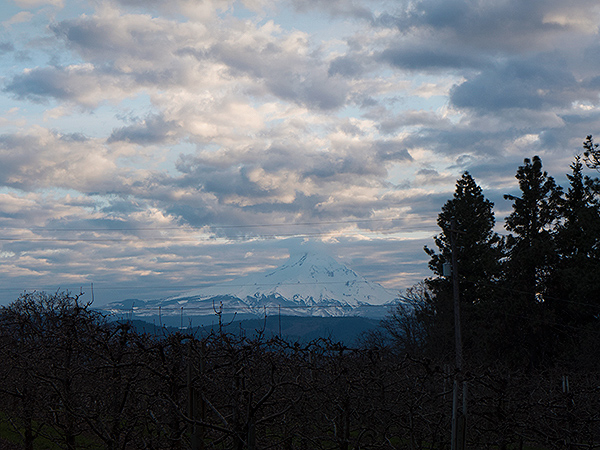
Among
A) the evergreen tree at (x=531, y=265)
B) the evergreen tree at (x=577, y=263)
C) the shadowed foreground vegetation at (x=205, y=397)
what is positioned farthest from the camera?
the evergreen tree at (x=531, y=265)

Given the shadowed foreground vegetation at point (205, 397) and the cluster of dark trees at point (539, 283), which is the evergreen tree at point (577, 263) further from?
the shadowed foreground vegetation at point (205, 397)

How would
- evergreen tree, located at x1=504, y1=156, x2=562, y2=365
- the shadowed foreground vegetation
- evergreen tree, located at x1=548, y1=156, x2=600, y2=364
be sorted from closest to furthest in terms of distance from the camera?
the shadowed foreground vegetation
evergreen tree, located at x1=548, y1=156, x2=600, y2=364
evergreen tree, located at x1=504, y1=156, x2=562, y2=365

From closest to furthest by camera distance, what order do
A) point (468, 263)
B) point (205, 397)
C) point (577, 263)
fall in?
1. point (205, 397)
2. point (577, 263)
3. point (468, 263)

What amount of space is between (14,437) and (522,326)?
27398mm

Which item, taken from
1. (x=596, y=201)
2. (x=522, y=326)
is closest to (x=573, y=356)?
(x=522, y=326)

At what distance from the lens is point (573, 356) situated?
33.2 metres

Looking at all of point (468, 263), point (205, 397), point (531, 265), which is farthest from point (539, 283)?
point (205, 397)

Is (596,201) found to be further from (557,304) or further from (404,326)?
(404,326)

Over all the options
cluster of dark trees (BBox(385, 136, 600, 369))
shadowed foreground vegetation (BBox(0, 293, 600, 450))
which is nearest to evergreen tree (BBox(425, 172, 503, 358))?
cluster of dark trees (BBox(385, 136, 600, 369))

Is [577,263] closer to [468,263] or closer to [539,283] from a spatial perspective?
[539,283]

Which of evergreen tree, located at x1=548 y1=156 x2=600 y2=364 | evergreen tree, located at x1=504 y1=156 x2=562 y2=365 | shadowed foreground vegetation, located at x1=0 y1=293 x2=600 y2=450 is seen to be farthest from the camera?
evergreen tree, located at x1=504 y1=156 x2=562 y2=365

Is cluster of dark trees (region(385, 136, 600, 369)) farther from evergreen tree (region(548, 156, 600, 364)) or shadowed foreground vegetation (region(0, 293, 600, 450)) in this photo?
shadowed foreground vegetation (region(0, 293, 600, 450))

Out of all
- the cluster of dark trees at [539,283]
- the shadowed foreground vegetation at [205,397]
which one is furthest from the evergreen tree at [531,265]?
the shadowed foreground vegetation at [205,397]

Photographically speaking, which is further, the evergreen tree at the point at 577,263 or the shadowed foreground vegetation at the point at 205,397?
the evergreen tree at the point at 577,263
